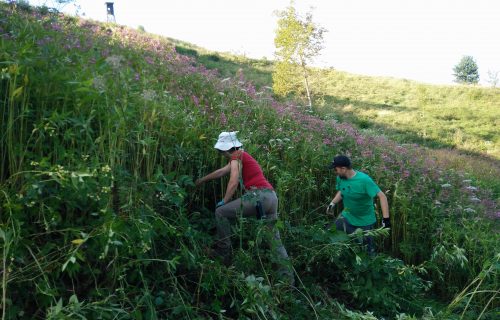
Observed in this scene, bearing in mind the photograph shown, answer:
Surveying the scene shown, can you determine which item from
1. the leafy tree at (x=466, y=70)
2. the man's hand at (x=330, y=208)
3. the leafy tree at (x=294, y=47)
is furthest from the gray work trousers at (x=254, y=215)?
the leafy tree at (x=466, y=70)

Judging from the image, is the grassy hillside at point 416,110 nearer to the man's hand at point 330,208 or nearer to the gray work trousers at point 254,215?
the man's hand at point 330,208

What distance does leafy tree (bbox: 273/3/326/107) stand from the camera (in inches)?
736

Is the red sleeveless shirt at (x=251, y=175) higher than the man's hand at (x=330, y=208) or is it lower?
higher

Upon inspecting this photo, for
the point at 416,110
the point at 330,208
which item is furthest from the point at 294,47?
the point at 330,208

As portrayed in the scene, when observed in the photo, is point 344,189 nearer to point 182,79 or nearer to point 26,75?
point 182,79

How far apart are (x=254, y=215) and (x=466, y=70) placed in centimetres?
6102

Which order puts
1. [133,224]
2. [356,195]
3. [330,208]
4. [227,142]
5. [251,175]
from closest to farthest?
[133,224]
[227,142]
[251,175]
[356,195]
[330,208]

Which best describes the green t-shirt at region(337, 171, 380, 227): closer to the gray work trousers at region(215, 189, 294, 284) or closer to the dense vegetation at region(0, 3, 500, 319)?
the dense vegetation at region(0, 3, 500, 319)

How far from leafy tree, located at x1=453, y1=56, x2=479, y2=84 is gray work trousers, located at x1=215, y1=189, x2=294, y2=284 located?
2267 inches

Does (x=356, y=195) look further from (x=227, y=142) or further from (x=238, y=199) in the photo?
(x=227, y=142)

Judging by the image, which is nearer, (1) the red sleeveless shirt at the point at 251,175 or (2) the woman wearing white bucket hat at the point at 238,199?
(2) the woman wearing white bucket hat at the point at 238,199

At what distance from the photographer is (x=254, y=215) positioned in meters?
4.61

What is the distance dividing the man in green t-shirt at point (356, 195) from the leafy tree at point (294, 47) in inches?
516

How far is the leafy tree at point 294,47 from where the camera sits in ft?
61.4
